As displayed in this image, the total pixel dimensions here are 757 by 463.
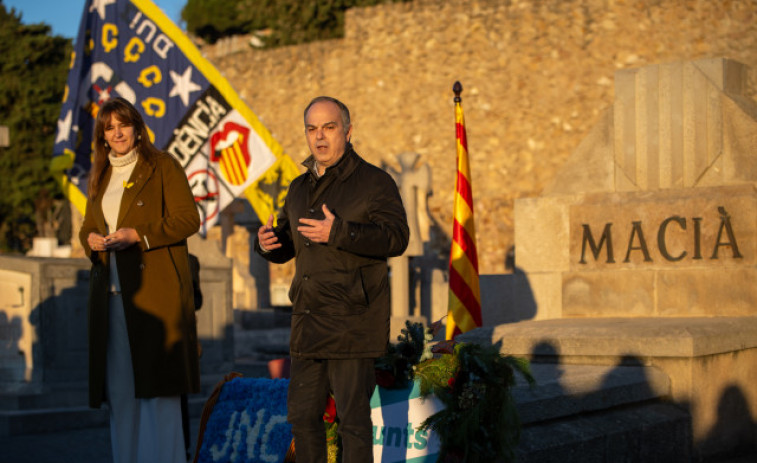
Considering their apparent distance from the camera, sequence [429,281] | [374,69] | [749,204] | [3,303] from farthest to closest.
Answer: [374,69] < [429,281] < [3,303] < [749,204]

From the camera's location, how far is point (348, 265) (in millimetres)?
4125

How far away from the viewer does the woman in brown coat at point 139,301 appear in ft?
15.3

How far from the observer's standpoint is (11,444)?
315 inches

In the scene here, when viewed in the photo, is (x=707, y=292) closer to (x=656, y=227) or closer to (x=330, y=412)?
(x=656, y=227)

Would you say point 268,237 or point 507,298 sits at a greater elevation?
point 268,237

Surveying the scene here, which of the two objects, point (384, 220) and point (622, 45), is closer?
point (384, 220)

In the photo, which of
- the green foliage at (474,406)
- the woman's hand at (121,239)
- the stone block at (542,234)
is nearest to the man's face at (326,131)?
the woman's hand at (121,239)

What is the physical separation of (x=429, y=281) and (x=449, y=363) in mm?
13129

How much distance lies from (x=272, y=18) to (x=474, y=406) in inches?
1175

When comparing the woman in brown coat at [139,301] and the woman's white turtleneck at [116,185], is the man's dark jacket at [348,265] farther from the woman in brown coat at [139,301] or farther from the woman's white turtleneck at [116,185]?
the woman's white turtleneck at [116,185]

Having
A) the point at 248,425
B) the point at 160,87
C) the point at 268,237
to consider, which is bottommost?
the point at 248,425

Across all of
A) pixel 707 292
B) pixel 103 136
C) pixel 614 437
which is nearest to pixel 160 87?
pixel 707 292

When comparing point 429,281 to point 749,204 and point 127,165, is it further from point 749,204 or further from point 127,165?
point 127,165

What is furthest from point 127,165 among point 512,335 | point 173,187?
point 512,335
